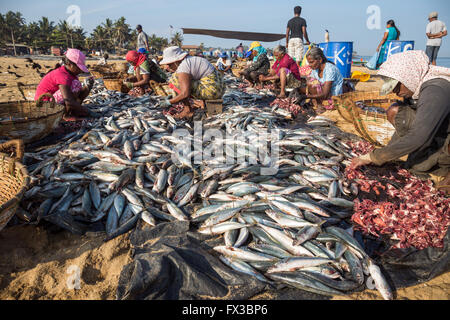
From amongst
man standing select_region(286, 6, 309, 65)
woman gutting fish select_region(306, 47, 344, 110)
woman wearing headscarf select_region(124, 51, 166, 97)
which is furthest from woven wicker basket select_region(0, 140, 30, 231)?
man standing select_region(286, 6, 309, 65)

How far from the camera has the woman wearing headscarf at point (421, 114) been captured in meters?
2.63

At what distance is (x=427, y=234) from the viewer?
99.0 inches

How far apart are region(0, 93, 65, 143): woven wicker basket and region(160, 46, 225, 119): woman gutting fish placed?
218 cm

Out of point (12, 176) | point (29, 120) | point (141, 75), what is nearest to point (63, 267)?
point (12, 176)

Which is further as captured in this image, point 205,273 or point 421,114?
point 421,114

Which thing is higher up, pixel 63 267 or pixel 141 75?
pixel 141 75

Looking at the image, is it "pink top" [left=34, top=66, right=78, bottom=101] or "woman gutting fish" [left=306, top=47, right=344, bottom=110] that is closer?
"pink top" [left=34, top=66, right=78, bottom=101]

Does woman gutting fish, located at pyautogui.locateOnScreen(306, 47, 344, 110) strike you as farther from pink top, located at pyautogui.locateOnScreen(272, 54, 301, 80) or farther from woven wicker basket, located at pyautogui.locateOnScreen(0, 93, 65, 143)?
woven wicker basket, located at pyautogui.locateOnScreen(0, 93, 65, 143)

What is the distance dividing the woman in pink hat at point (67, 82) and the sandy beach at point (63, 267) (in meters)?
3.42

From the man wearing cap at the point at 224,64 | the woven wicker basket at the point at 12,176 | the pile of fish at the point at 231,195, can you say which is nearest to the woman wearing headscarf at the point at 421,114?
the pile of fish at the point at 231,195

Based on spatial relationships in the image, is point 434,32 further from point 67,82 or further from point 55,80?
point 55,80

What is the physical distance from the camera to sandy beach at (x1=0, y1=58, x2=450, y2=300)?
210 centimetres

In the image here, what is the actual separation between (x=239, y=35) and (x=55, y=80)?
20.0 metres

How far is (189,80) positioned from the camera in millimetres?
5734
